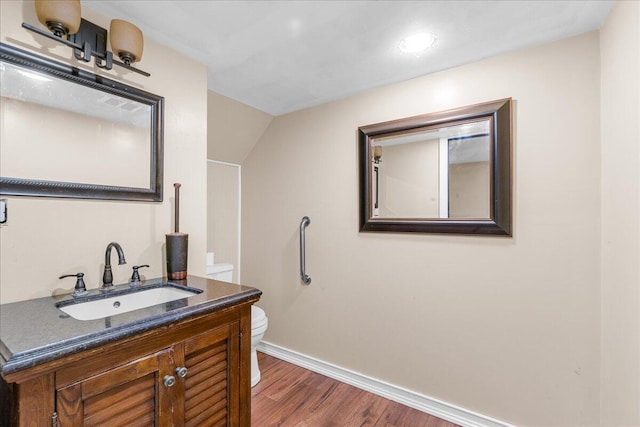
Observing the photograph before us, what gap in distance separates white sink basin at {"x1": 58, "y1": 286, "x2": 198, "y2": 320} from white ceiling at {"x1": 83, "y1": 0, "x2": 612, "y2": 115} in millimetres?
1261

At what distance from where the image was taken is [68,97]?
1280mm

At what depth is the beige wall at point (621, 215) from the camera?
3.64 ft

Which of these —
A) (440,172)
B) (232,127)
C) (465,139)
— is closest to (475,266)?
(440,172)

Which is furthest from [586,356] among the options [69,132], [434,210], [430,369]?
[69,132]

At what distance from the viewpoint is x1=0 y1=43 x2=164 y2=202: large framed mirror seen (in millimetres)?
1137

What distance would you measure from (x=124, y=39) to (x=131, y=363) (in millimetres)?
1335

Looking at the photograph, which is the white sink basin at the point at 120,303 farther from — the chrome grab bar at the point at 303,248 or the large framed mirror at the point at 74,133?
the chrome grab bar at the point at 303,248

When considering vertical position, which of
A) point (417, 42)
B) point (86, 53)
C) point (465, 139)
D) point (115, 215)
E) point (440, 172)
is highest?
point (417, 42)

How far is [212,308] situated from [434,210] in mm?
1462

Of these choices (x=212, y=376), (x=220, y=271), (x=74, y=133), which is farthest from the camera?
(x=220, y=271)

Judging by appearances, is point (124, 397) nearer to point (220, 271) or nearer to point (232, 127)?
point (220, 271)

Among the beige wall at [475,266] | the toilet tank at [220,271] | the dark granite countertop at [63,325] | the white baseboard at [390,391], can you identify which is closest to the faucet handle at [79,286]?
the dark granite countertop at [63,325]

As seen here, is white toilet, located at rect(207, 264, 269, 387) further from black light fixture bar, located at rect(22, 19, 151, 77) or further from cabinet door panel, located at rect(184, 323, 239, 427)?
black light fixture bar, located at rect(22, 19, 151, 77)

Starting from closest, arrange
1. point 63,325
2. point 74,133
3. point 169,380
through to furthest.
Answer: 1. point 63,325
2. point 169,380
3. point 74,133
